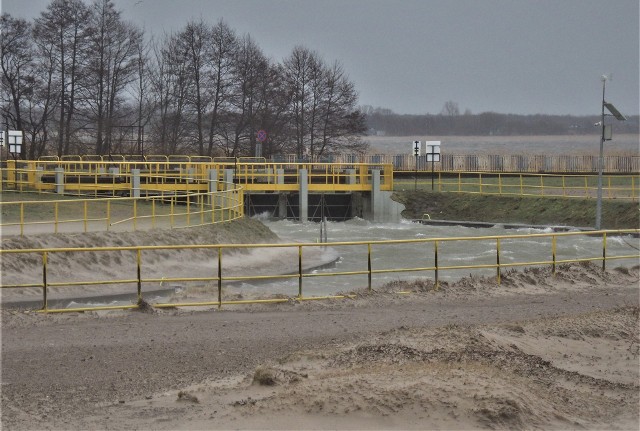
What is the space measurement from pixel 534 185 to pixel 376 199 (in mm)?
10043

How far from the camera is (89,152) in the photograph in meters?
67.8

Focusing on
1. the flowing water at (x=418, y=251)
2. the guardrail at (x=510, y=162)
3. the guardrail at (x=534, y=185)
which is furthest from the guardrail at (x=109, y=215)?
the guardrail at (x=510, y=162)

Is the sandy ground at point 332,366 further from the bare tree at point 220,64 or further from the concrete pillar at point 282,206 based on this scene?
the bare tree at point 220,64

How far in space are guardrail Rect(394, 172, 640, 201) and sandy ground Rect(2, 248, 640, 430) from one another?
3074cm

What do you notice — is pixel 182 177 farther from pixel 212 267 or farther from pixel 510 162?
pixel 510 162

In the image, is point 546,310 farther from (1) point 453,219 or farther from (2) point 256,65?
(2) point 256,65

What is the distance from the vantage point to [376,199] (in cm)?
5022

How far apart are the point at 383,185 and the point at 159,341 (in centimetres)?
3729

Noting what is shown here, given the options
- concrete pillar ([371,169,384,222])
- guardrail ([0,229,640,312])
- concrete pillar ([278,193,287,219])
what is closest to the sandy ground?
guardrail ([0,229,640,312])

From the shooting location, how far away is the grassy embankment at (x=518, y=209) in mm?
43166

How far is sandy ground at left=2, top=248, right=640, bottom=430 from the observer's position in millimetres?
10438

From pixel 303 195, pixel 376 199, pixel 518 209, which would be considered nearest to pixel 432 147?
pixel 376 199

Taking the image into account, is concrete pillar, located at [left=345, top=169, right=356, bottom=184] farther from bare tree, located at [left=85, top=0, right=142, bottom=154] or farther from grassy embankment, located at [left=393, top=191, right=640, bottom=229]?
bare tree, located at [left=85, top=0, right=142, bottom=154]

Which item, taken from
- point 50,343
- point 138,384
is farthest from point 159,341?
point 138,384
